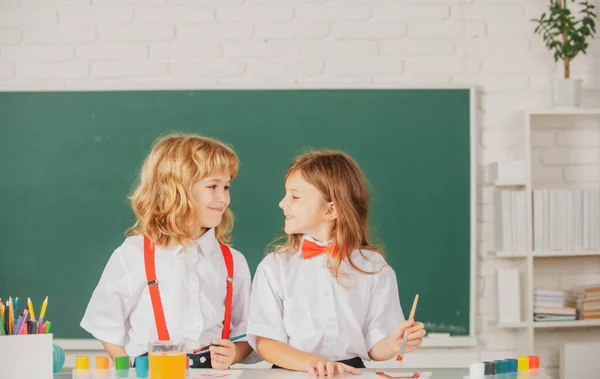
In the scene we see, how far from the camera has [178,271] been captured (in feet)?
7.44

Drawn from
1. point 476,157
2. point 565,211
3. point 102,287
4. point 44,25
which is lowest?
point 102,287

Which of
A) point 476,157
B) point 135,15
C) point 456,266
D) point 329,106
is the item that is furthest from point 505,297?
point 135,15

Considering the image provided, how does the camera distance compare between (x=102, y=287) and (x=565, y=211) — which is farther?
(x=565, y=211)

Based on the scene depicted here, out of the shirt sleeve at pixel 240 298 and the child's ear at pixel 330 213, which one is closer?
the child's ear at pixel 330 213

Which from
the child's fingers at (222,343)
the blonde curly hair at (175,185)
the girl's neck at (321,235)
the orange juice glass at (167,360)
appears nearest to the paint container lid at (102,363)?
the orange juice glass at (167,360)

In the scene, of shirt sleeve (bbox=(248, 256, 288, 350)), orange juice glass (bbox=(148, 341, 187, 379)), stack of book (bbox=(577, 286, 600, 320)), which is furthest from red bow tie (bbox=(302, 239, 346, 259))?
stack of book (bbox=(577, 286, 600, 320))

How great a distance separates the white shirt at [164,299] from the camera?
7.30 ft

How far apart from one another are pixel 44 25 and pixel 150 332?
1.97 m

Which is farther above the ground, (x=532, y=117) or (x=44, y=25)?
(x=44, y=25)

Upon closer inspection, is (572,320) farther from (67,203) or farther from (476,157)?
(67,203)

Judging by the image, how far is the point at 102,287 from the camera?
90.0 inches

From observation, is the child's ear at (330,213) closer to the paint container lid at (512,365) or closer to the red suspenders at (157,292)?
the red suspenders at (157,292)

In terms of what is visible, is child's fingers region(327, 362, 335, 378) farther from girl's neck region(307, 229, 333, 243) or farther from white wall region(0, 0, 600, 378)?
white wall region(0, 0, 600, 378)

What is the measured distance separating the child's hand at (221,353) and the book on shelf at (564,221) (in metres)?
1.91
